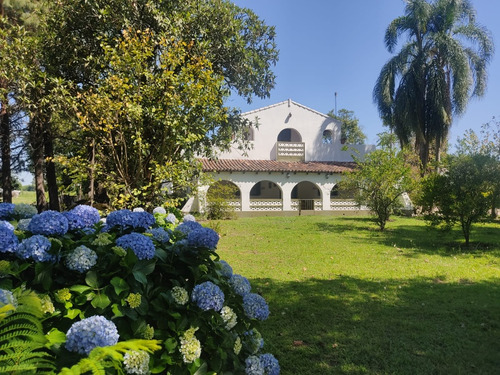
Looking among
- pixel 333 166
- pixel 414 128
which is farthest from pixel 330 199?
pixel 414 128

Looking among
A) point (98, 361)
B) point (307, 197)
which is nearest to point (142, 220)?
point (98, 361)

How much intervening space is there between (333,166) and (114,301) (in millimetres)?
22218

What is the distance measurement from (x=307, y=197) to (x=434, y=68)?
12.9m

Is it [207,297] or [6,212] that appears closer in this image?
[207,297]

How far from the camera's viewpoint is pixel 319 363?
9.93ft

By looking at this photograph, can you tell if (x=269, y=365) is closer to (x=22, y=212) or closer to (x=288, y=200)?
(x=22, y=212)

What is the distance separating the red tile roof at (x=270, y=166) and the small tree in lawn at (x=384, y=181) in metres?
6.29

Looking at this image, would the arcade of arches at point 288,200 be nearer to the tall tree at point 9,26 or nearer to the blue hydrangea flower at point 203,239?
the tall tree at point 9,26

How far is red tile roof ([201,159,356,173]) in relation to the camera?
20.1 m

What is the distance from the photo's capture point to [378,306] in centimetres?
451

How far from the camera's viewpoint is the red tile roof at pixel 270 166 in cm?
2008

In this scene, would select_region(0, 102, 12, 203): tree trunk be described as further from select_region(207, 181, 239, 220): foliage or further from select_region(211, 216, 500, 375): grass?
select_region(211, 216, 500, 375): grass

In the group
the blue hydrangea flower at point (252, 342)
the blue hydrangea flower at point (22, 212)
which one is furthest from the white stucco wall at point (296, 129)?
the blue hydrangea flower at point (252, 342)

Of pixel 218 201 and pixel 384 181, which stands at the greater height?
pixel 384 181
